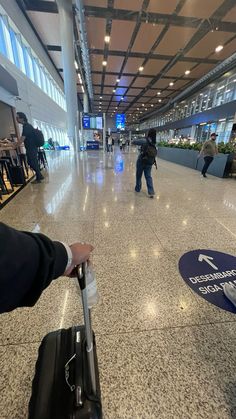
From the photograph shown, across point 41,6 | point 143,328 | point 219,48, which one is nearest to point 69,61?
point 41,6

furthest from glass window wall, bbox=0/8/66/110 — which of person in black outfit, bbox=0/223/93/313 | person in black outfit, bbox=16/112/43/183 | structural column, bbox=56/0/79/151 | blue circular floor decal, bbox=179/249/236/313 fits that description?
person in black outfit, bbox=0/223/93/313

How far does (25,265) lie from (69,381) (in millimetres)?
653

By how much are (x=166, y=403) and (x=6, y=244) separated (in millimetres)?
1150

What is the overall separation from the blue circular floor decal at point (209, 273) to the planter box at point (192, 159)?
5.63m

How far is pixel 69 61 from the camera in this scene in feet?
35.8

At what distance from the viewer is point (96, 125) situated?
15.8 m

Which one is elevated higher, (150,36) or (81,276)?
(150,36)

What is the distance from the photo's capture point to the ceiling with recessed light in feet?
23.5

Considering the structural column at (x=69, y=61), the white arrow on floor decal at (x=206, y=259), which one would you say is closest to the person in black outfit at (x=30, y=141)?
the white arrow on floor decal at (x=206, y=259)

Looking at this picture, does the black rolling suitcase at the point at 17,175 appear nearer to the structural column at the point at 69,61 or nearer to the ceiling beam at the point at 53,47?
the structural column at the point at 69,61

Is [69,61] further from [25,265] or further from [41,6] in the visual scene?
[25,265]

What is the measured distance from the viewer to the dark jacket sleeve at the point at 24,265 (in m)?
0.51

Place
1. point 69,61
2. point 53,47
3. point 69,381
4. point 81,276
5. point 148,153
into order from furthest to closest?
1. point 53,47
2. point 69,61
3. point 148,153
4. point 69,381
5. point 81,276

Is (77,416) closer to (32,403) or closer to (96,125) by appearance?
(32,403)
